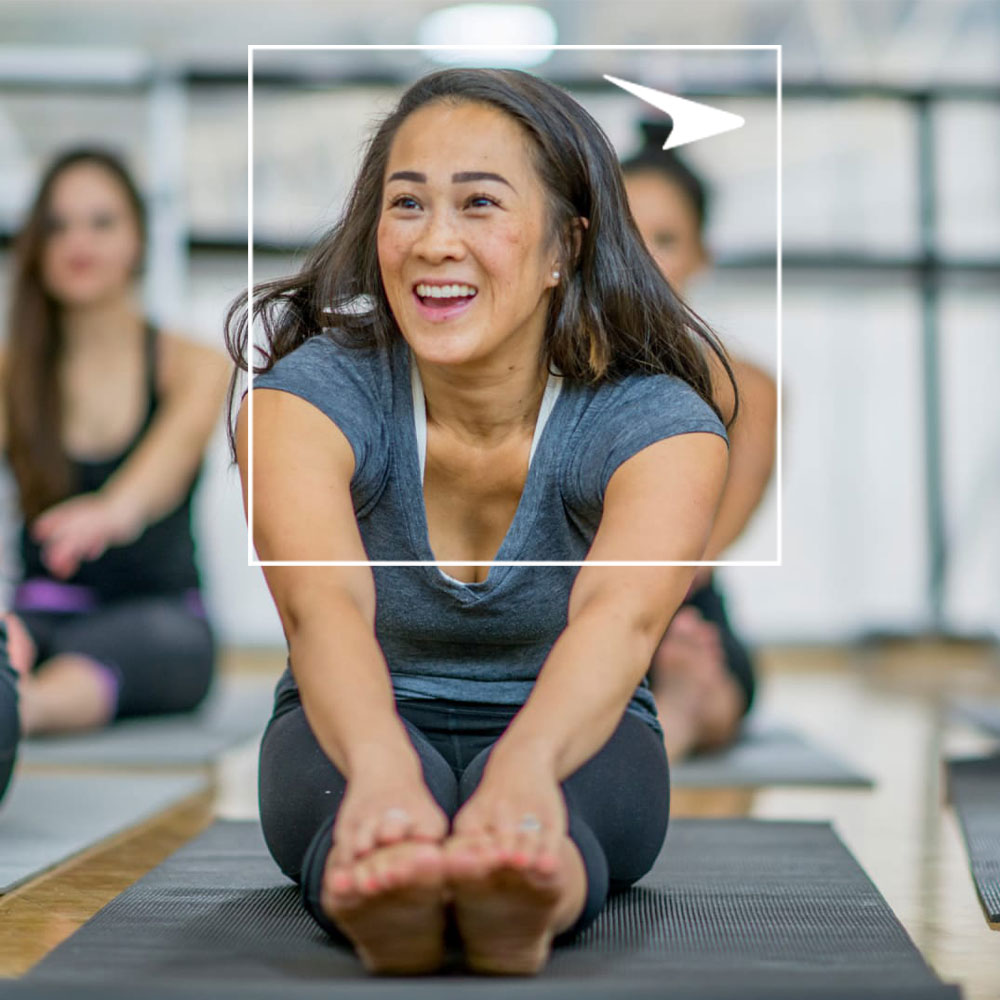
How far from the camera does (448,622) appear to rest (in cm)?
141

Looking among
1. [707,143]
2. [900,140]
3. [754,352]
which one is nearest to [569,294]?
[707,143]

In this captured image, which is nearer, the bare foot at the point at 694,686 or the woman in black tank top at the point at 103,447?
the bare foot at the point at 694,686

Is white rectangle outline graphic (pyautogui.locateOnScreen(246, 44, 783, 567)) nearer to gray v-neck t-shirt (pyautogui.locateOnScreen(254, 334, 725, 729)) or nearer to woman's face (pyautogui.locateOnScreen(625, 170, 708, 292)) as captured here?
gray v-neck t-shirt (pyautogui.locateOnScreen(254, 334, 725, 729))

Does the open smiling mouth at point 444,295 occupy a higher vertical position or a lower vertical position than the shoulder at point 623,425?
higher

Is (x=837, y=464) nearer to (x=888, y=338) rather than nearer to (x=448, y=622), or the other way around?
(x=888, y=338)

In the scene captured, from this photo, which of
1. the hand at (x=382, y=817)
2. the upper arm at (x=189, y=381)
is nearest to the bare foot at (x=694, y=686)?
the upper arm at (x=189, y=381)

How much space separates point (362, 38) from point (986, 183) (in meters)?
1.94

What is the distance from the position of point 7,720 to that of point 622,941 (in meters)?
0.77

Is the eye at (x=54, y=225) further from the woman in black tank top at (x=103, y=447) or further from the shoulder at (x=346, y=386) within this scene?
the shoulder at (x=346, y=386)

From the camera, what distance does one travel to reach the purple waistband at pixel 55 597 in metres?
2.86

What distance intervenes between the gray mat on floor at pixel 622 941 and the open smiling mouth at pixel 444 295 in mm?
521

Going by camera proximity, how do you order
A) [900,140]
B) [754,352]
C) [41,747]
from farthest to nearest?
[900,140] → [41,747] → [754,352]

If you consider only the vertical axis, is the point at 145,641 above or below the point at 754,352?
below

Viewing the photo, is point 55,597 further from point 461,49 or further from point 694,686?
point 461,49
